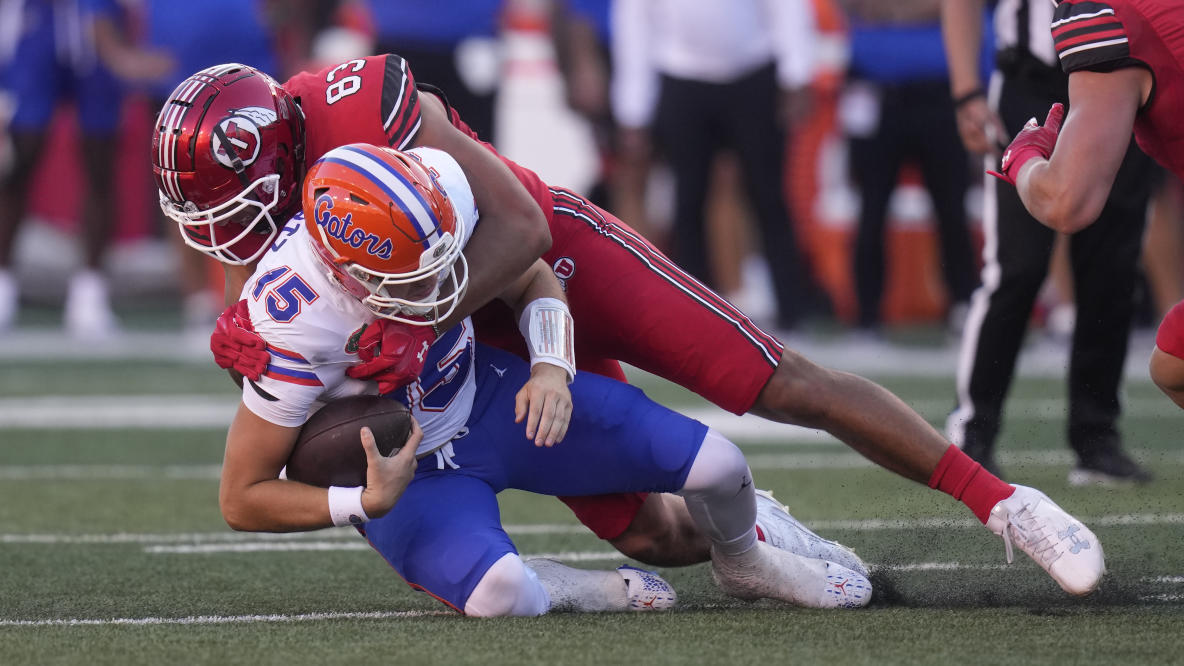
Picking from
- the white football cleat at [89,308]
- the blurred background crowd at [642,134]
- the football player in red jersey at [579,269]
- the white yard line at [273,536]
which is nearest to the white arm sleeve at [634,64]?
the blurred background crowd at [642,134]

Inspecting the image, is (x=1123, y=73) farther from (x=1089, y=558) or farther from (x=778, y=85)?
(x=778, y=85)

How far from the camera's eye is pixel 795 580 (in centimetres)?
312

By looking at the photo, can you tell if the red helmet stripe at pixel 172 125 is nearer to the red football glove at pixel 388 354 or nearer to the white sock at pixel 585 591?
the red football glove at pixel 388 354

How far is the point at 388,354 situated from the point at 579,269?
623mm

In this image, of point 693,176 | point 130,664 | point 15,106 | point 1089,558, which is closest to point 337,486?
point 130,664

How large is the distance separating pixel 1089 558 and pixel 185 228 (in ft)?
6.01

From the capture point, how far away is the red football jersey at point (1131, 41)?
2.88 metres

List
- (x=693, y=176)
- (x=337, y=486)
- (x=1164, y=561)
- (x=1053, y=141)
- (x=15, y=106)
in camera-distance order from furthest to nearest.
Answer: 1. (x=15, y=106)
2. (x=693, y=176)
3. (x=1164, y=561)
4. (x=1053, y=141)
5. (x=337, y=486)

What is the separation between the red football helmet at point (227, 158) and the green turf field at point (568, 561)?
0.75 m

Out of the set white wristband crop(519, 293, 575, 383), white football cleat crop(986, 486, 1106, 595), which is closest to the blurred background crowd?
white football cleat crop(986, 486, 1106, 595)

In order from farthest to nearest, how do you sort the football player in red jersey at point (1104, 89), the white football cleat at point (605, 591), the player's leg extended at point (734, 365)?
1. the player's leg extended at point (734, 365)
2. the white football cleat at point (605, 591)
3. the football player in red jersey at point (1104, 89)

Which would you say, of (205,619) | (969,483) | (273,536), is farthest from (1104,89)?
(273,536)

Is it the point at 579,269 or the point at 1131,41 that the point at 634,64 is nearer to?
the point at 579,269

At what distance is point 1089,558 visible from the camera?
296cm
